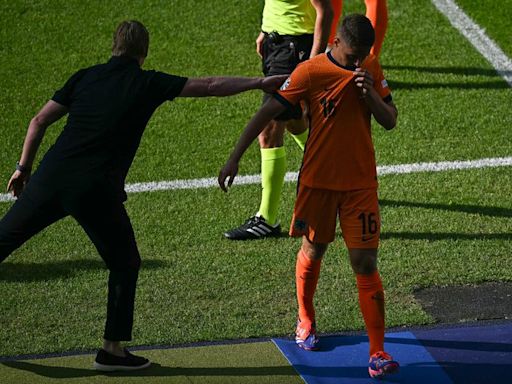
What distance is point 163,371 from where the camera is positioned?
700 centimetres

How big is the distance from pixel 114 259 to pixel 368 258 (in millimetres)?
1466

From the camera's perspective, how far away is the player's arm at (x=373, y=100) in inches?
257

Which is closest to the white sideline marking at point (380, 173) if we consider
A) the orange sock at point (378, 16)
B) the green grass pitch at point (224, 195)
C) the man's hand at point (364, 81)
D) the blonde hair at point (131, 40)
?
the green grass pitch at point (224, 195)

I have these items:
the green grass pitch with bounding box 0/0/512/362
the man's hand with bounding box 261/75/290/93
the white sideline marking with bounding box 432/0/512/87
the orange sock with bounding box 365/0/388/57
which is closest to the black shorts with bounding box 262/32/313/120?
the green grass pitch with bounding box 0/0/512/362

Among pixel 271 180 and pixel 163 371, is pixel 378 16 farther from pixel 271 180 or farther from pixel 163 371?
pixel 163 371

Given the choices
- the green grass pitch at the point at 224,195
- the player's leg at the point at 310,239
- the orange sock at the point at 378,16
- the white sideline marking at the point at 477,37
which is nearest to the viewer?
the player's leg at the point at 310,239

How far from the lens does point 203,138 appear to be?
10.7m

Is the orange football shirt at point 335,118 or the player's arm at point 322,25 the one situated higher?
the player's arm at point 322,25

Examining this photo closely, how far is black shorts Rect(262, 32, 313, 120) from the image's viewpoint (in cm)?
916

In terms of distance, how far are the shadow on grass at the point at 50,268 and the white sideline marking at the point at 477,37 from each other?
489 cm

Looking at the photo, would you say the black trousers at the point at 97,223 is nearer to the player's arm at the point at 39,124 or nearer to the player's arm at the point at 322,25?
the player's arm at the point at 39,124

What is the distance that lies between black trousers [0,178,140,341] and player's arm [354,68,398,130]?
4.98 feet

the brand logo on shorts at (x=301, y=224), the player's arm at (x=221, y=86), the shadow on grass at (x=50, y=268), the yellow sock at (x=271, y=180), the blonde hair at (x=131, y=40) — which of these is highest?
the yellow sock at (x=271, y=180)

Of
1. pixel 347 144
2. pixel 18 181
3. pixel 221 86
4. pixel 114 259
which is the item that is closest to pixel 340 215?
pixel 347 144
